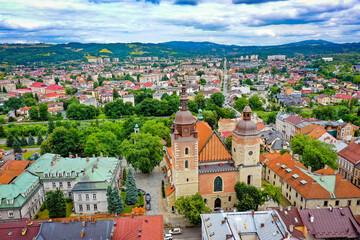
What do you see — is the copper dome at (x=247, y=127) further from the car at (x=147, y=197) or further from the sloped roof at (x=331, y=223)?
the car at (x=147, y=197)

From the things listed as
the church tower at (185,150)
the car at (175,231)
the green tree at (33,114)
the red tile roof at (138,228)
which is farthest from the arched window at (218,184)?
the green tree at (33,114)

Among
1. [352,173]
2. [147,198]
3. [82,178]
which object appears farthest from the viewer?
[352,173]

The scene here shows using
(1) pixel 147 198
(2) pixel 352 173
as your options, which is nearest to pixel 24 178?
(1) pixel 147 198

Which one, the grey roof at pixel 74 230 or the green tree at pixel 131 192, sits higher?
the grey roof at pixel 74 230

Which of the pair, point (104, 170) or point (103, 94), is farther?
point (103, 94)

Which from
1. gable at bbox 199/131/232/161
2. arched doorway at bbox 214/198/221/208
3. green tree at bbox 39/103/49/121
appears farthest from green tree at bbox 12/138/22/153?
arched doorway at bbox 214/198/221/208

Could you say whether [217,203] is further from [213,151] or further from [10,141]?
[10,141]

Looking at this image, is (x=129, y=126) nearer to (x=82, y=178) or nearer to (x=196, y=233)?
(x=82, y=178)
